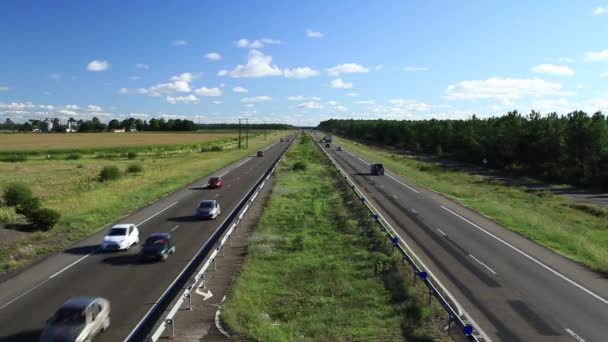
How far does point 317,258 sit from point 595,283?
13252 millimetres

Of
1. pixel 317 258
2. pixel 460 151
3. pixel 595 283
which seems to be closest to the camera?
pixel 595 283

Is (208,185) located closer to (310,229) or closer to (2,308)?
(310,229)

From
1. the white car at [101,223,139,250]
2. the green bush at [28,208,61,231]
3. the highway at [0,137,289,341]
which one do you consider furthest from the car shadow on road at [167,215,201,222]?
the green bush at [28,208,61,231]

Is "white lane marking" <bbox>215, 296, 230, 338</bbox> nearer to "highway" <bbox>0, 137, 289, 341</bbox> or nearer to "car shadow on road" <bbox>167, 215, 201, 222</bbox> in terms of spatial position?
"highway" <bbox>0, 137, 289, 341</bbox>

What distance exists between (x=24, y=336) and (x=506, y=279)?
19991 mm

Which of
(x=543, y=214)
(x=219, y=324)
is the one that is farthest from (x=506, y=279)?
(x=543, y=214)

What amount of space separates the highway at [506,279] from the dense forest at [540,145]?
38785mm

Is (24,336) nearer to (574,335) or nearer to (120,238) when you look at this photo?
(120,238)

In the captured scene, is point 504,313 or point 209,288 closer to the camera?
point 504,313

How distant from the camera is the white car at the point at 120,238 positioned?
86.6 ft

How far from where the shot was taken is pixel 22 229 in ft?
105

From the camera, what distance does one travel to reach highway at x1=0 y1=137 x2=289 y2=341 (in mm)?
16766

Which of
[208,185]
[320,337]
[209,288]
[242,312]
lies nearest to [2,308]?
[209,288]

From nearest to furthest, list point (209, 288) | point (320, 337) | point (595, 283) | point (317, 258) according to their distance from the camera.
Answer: point (320, 337) → point (209, 288) → point (595, 283) → point (317, 258)
